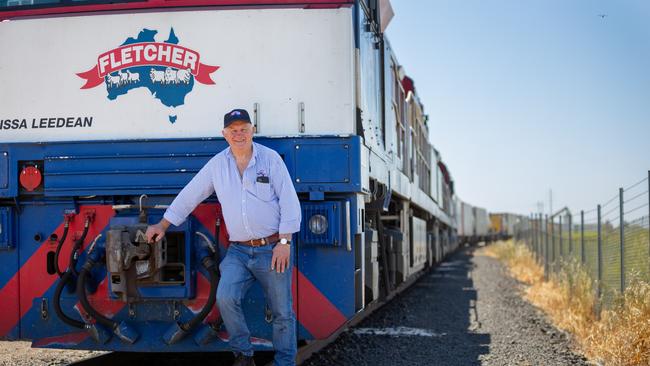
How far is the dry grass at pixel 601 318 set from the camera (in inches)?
251

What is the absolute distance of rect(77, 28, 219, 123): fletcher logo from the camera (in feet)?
17.6

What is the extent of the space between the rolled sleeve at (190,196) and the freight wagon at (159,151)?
254 mm

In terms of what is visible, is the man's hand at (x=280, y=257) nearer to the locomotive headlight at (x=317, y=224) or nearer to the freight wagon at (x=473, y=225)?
the locomotive headlight at (x=317, y=224)

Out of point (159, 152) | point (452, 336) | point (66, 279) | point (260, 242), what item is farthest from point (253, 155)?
point (452, 336)

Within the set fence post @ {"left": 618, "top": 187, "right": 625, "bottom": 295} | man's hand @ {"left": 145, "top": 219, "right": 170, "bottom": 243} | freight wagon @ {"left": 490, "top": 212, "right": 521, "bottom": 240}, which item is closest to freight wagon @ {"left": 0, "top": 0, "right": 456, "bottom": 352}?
man's hand @ {"left": 145, "top": 219, "right": 170, "bottom": 243}

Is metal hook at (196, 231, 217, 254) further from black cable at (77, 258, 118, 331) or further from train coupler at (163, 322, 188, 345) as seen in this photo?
black cable at (77, 258, 118, 331)

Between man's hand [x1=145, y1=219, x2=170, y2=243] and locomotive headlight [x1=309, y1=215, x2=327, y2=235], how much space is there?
93 centimetres

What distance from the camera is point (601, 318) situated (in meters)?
8.88

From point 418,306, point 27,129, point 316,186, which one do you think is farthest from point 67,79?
point 418,306

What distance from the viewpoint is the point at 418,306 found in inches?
458

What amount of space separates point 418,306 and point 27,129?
7353 mm

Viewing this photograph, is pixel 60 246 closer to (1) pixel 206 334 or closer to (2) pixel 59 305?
(2) pixel 59 305

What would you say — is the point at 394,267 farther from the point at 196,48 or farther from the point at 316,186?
the point at 196,48

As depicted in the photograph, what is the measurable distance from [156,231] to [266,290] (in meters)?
0.77
